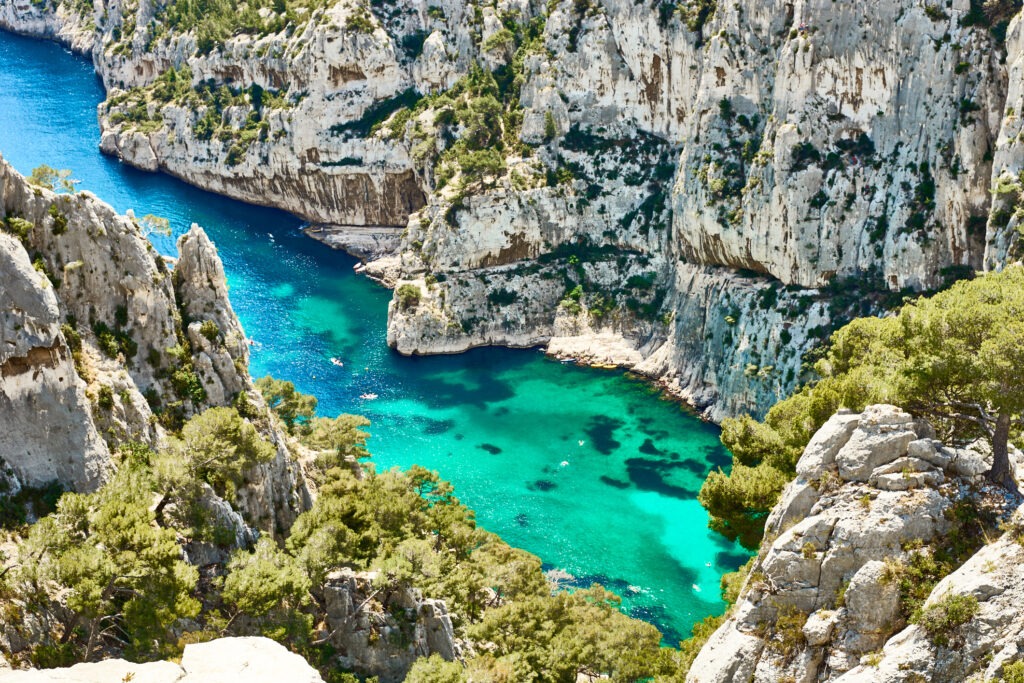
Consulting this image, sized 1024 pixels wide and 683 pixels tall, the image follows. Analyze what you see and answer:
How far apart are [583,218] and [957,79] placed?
37.8 m

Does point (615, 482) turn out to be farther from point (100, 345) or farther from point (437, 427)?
point (100, 345)

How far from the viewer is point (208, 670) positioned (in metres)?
22.2

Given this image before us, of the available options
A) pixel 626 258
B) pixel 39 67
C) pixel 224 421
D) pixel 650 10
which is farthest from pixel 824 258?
pixel 39 67

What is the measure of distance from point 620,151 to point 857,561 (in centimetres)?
7257

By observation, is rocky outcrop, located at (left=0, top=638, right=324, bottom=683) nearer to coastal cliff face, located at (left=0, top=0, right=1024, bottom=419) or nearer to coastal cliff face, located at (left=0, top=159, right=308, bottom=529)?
coastal cliff face, located at (left=0, top=159, right=308, bottom=529)

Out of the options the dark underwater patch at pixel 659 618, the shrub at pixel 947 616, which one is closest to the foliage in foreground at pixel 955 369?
the shrub at pixel 947 616

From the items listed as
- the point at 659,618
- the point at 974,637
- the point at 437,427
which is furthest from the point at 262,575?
the point at 437,427

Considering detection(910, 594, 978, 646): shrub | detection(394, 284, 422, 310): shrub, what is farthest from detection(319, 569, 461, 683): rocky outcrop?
detection(394, 284, 422, 310): shrub

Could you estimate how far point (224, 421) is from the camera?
39.9 metres

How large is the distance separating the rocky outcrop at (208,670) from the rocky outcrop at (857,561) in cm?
1201

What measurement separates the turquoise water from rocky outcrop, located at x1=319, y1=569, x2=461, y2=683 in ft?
66.0

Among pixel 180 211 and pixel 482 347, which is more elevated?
pixel 180 211

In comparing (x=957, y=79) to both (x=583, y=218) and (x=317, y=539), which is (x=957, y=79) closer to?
(x=583, y=218)

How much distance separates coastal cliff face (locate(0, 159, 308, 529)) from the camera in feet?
112
